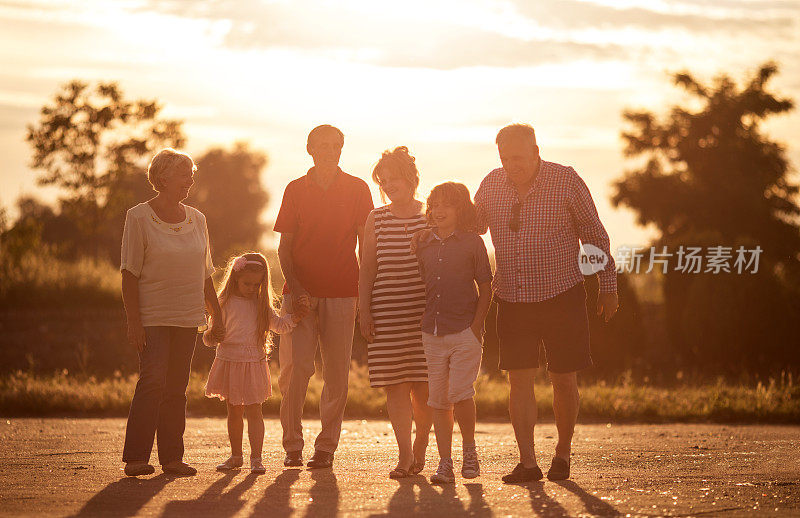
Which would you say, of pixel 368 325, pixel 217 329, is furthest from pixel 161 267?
pixel 368 325

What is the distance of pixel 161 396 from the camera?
7.77m

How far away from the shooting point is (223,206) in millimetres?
66938

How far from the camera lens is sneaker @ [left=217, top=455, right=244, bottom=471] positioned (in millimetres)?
7926

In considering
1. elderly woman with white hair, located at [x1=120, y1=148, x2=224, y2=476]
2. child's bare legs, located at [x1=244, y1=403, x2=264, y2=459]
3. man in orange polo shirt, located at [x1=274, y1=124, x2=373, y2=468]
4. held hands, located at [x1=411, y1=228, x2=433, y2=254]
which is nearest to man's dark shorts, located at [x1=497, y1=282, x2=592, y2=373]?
held hands, located at [x1=411, y1=228, x2=433, y2=254]

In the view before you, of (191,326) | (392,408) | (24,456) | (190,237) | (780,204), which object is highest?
(780,204)

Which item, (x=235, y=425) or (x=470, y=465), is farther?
(x=235, y=425)

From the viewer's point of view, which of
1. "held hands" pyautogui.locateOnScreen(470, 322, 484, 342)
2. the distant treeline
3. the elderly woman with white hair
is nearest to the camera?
"held hands" pyautogui.locateOnScreen(470, 322, 484, 342)

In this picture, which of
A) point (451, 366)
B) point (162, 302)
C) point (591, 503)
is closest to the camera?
point (591, 503)

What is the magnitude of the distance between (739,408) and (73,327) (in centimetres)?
1451

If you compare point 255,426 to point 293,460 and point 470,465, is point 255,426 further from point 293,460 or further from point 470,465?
point 470,465

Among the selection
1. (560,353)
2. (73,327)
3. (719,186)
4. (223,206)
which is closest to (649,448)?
(560,353)

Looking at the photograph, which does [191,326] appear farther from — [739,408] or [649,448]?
[739,408]

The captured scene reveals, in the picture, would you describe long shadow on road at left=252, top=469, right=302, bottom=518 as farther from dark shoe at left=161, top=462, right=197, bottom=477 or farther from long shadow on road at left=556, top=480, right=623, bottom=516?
long shadow on road at left=556, top=480, right=623, bottom=516

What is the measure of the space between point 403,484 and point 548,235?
5.71 ft
